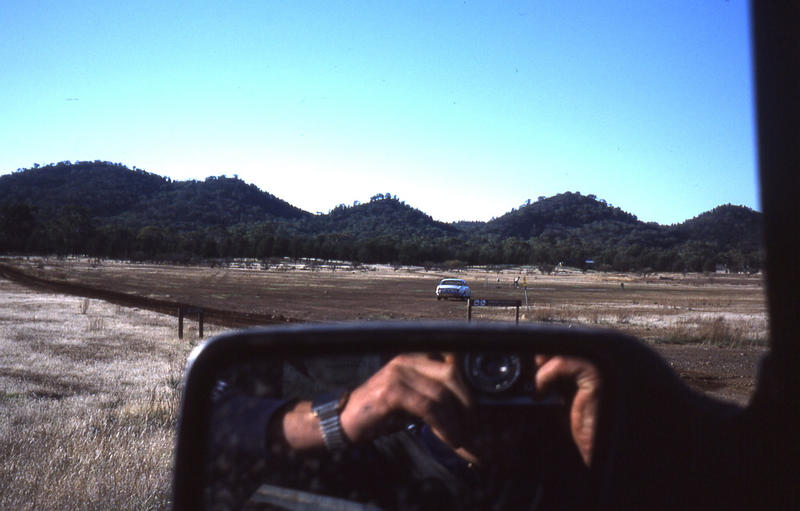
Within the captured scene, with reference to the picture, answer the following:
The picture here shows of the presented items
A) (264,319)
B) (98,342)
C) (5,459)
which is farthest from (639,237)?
(5,459)

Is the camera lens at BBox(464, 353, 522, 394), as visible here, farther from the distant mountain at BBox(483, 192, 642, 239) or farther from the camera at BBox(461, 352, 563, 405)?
the distant mountain at BBox(483, 192, 642, 239)

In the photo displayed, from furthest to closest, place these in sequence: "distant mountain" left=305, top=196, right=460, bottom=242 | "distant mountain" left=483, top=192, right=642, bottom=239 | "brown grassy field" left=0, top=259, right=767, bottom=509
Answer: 1. "distant mountain" left=305, top=196, right=460, bottom=242
2. "distant mountain" left=483, top=192, right=642, bottom=239
3. "brown grassy field" left=0, top=259, right=767, bottom=509

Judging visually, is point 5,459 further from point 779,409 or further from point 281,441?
point 779,409

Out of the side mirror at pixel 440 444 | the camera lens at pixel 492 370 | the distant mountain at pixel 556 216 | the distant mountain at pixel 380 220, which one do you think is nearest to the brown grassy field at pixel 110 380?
the side mirror at pixel 440 444

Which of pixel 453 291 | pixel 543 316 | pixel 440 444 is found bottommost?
pixel 543 316

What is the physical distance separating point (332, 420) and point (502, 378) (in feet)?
1.55

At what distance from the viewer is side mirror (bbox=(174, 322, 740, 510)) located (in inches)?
59.2

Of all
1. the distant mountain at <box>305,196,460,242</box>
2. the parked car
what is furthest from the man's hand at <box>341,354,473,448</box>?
the distant mountain at <box>305,196,460,242</box>

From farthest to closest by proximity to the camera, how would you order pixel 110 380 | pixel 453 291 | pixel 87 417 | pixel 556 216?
pixel 556 216, pixel 453 291, pixel 110 380, pixel 87 417

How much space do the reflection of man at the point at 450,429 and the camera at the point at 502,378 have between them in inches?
0.8

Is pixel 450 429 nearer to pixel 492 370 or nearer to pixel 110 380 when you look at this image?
pixel 492 370

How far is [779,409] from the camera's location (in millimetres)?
1444

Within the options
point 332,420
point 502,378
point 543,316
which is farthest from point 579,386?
point 543,316

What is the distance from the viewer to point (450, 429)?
164cm
